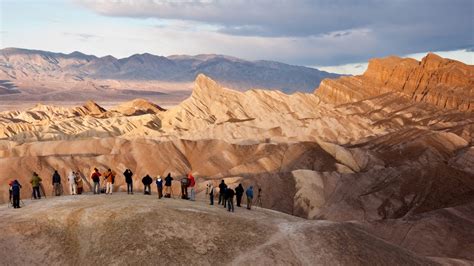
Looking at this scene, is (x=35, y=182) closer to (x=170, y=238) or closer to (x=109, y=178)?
(x=109, y=178)

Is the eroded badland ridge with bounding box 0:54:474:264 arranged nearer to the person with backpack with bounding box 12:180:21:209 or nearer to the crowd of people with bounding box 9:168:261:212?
the crowd of people with bounding box 9:168:261:212

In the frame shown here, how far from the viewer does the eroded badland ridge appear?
64.9m

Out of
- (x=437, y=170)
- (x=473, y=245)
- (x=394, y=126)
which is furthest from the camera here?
(x=394, y=126)

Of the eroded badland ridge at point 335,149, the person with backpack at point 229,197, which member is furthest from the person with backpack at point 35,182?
the eroded badland ridge at point 335,149

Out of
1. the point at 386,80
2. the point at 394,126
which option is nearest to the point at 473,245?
the point at 394,126

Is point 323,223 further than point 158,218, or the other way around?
point 323,223

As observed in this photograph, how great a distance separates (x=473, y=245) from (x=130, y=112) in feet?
448

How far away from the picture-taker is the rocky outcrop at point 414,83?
119 metres

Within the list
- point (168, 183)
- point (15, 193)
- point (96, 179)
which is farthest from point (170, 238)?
point (15, 193)

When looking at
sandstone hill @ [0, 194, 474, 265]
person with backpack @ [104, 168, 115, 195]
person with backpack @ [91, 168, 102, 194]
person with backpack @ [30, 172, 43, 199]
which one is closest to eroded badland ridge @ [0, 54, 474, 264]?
sandstone hill @ [0, 194, 474, 265]

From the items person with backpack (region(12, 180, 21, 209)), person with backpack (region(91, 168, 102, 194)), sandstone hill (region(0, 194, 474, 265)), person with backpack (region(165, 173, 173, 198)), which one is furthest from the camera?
person with backpack (region(91, 168, 102, 194))

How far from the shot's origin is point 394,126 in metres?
111

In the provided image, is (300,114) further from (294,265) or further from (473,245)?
(294,265)

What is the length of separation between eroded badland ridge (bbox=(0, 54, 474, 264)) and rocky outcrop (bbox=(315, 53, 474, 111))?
250 millimetres
